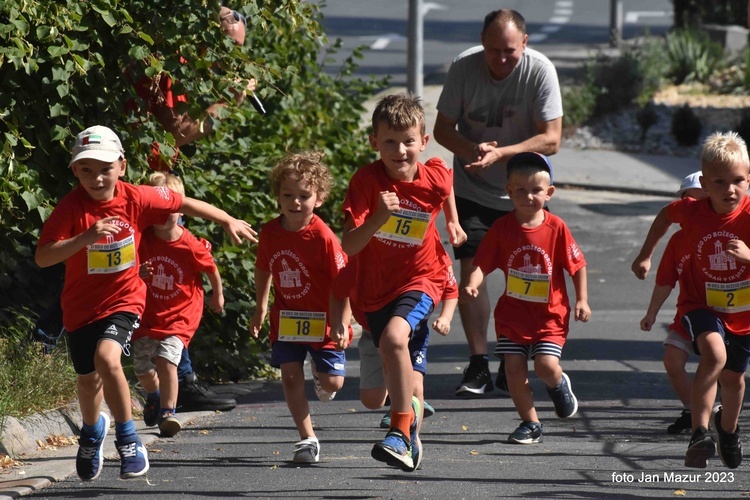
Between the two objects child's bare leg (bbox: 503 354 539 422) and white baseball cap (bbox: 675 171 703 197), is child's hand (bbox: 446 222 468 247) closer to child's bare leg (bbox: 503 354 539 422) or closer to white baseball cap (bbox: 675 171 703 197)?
child's bare leg (bbox: 503 354 539 422)

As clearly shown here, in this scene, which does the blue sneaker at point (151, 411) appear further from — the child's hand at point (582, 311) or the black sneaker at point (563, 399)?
the child's hand at point (582, 311)

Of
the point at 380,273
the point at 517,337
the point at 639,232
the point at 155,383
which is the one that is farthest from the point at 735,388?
the point at 639,232

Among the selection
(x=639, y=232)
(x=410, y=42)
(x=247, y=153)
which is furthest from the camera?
(x=410, y=42)

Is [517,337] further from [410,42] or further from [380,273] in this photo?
[410,42]

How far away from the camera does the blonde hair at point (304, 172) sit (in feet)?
19.1

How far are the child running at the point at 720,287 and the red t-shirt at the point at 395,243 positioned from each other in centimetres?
117

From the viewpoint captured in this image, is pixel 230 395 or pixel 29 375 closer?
pixel 29 375

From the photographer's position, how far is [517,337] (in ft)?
20.3

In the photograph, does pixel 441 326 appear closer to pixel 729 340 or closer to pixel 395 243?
pixel 395 243

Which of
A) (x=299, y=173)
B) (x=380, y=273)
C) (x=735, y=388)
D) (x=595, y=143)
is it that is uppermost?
(x=299, y=173)

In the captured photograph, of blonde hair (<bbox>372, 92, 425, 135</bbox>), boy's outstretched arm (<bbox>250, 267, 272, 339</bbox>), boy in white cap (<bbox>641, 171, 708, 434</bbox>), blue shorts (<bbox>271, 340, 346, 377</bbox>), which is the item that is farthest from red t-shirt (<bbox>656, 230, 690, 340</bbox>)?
boy's outstretched arm (<bbox>250, 267, 272, 339</bbox>)

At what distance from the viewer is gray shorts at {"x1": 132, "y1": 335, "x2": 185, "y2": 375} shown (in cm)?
646

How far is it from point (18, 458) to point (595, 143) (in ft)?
44.6

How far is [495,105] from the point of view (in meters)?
7.45
